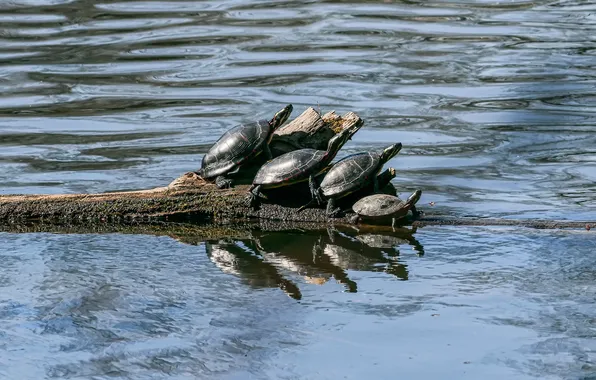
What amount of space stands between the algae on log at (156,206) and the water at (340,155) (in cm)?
31

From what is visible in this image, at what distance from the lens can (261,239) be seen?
8562 millimetres

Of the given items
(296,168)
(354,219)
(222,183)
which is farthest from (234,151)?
(354,219)

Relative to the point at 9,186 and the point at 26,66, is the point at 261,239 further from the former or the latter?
the point at 26,66

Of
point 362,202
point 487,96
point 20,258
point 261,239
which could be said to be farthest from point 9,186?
point 487,96

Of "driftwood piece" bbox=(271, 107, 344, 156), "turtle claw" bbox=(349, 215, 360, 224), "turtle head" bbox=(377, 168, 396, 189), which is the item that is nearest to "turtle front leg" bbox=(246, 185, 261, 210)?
"driftwood piece" bbox=(271, 107, 344, 156)

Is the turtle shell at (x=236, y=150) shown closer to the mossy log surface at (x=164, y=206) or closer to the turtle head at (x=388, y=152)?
the mossy log surface at (x=164, y=206)

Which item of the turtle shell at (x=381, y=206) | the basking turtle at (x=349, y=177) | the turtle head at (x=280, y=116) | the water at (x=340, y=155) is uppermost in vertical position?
the turtle head at (x=280, y=116)

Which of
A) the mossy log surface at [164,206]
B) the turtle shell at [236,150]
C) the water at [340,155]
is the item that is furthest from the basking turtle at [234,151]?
the water at [340,155]

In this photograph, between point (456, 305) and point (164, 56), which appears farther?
point (164, 56)

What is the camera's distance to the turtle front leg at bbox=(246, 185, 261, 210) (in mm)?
8771

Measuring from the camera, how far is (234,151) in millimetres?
9062

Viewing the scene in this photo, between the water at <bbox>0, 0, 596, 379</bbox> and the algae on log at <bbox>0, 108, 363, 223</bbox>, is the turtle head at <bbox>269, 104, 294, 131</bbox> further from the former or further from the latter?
the water at <bbox>0, 0, 596, 379</bbox>

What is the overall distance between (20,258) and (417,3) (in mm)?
14162

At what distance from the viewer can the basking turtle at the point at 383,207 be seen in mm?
8383
